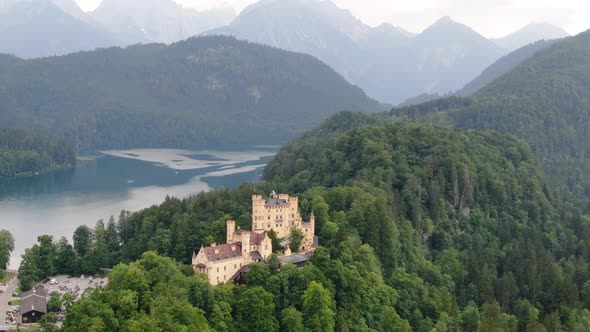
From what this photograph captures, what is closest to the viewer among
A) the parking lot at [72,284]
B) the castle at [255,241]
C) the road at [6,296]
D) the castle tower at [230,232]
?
the castle at [255,241]

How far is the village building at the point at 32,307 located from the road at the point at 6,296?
76.4 inches

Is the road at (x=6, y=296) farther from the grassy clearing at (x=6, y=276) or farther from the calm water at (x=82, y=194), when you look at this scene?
the calm water at (x=82, y=194)

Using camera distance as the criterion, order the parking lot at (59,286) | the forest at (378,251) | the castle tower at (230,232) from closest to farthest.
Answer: the forest at (378,251), the parking lot at (59,286), the castle tower at (230,232)

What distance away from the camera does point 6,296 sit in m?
69.1

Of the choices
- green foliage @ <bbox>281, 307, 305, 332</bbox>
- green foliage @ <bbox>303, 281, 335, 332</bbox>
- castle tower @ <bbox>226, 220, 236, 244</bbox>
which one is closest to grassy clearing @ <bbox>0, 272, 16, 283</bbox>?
castle tower @ <bbox>226, 220, 236, 244</bbox>

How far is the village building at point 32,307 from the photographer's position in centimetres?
6166

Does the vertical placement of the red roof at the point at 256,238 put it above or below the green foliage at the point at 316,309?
above

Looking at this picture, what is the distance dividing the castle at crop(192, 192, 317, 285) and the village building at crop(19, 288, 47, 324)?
15088 millimetres

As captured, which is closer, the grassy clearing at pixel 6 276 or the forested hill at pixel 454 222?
the grassy clearing at pixel 6 276

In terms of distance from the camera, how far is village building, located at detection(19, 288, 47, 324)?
6166 centimetres

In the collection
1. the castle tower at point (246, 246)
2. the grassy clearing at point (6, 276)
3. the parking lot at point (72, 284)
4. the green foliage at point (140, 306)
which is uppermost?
the castle tower at point (246, 246)

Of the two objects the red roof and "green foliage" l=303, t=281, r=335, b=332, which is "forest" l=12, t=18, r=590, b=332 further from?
the red roof

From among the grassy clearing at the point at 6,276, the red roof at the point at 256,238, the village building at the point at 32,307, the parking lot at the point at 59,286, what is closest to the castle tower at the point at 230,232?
the red roof at the point at 256,238

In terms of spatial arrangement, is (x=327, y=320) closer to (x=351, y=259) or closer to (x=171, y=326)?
(x=351, y=259)
